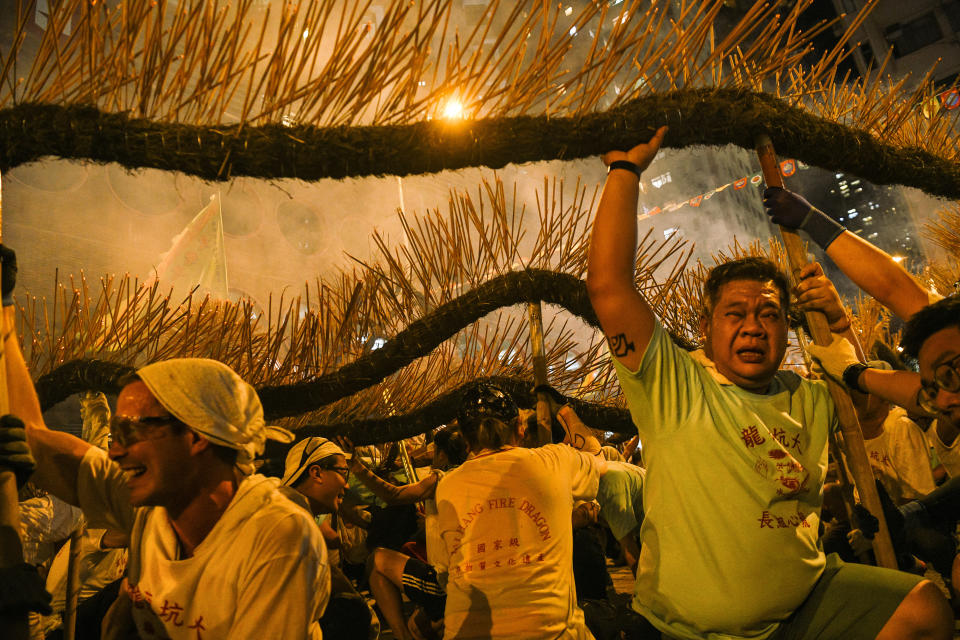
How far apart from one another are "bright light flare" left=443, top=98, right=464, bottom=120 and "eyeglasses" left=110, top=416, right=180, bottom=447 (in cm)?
129

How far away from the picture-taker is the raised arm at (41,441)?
1.86 metres

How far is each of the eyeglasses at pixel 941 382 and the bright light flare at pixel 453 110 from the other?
5.31 ft

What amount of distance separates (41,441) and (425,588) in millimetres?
2412

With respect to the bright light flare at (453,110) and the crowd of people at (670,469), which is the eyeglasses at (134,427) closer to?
the crowd of people at (670,469)

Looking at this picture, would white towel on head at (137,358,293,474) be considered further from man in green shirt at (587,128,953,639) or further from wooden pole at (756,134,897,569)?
wooden pole at (756,134,897,569)

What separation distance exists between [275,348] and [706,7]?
2824mm

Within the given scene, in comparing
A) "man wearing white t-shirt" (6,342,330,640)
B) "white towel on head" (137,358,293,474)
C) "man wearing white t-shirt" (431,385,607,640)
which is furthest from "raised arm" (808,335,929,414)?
"white towel on head" (137,358,293,474)

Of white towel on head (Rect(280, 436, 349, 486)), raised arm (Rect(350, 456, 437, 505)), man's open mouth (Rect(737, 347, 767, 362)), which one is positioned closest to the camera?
man's open mouth (Rect(737, 347, 767, 362))

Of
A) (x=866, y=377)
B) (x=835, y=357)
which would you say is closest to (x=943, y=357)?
(x=866, y=377)

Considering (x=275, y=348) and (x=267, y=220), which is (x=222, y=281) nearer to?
(x=267, y=220)

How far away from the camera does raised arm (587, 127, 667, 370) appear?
1766mm

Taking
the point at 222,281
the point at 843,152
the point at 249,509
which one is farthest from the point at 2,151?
the point at 222,281

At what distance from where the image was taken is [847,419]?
2.00 m

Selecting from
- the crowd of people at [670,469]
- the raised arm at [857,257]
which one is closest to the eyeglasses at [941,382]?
the crowd of people at [670,469]
